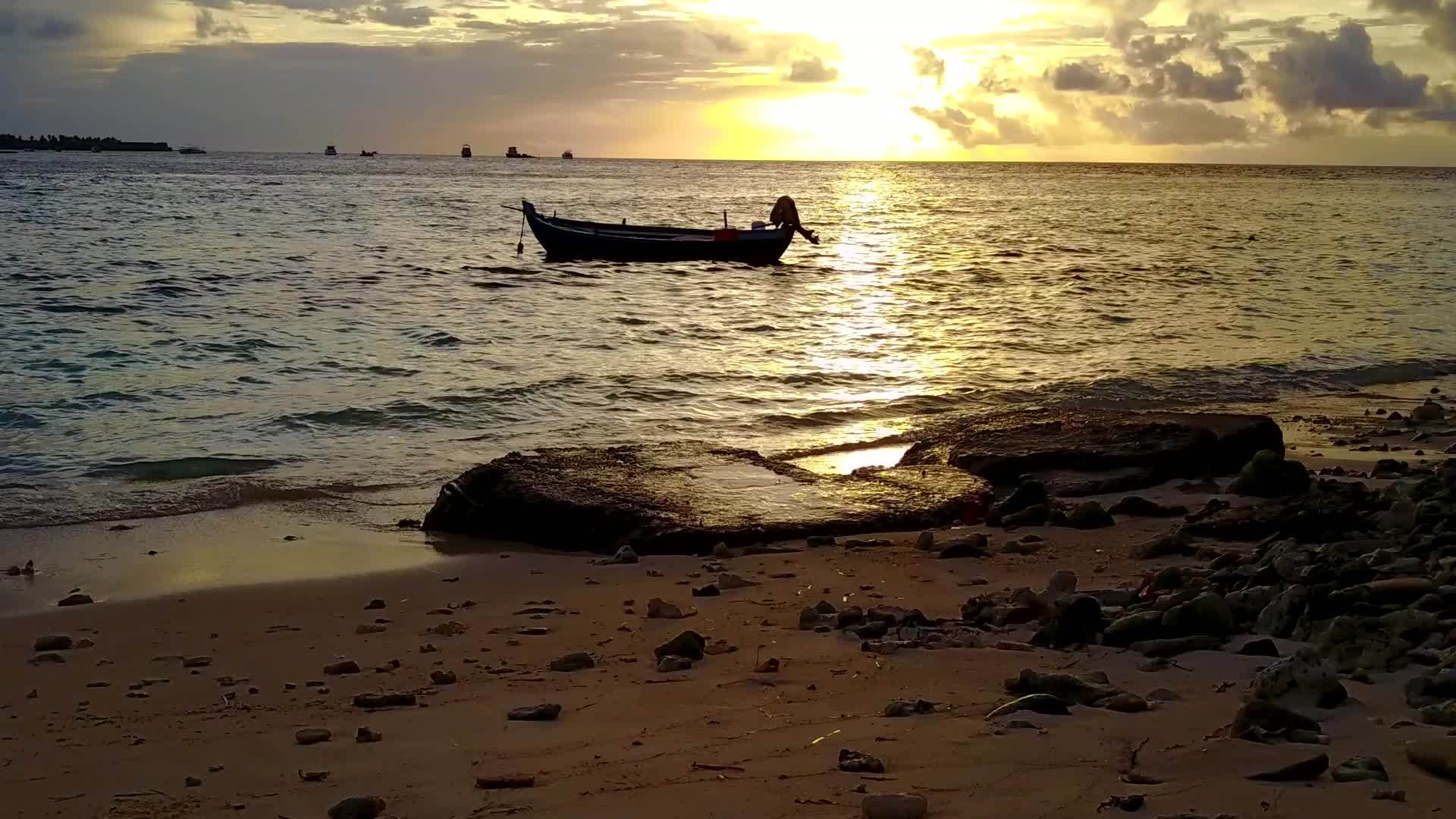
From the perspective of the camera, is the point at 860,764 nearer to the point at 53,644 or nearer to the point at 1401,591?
the point at 1401,591

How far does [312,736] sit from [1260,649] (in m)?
3.72

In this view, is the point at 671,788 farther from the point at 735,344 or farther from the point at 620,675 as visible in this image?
the point at 735,344

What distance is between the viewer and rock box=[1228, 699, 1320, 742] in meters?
3.91

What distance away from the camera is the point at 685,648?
549 centimetres

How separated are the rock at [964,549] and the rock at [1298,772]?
151 inches

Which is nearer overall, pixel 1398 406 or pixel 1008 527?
pixel 1008 527

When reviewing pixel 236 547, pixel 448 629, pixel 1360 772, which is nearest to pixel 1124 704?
pixel 1360 772

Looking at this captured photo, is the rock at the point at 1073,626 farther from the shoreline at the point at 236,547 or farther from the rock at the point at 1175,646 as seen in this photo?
the shoreline at the point at 236,547

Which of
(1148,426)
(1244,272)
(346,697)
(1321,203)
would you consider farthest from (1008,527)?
(1321,203)

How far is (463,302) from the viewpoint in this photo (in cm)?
2411

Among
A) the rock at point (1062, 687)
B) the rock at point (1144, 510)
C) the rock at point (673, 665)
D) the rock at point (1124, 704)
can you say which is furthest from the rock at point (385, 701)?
the rock at point (1144, 510)

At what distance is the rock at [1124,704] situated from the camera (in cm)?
433

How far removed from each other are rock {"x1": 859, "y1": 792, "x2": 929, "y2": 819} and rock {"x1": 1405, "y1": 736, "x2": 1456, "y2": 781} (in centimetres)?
146

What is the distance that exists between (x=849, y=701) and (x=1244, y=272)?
29.8 metres
